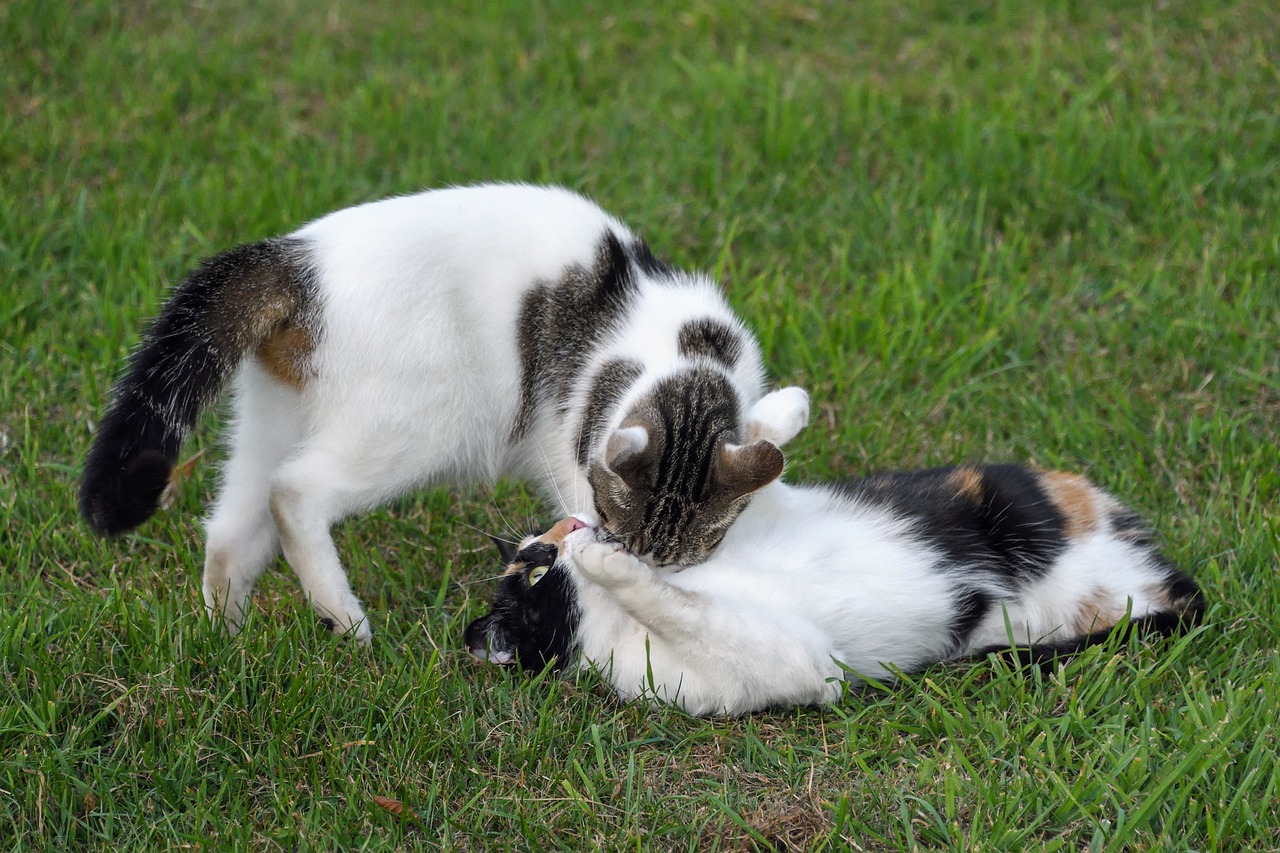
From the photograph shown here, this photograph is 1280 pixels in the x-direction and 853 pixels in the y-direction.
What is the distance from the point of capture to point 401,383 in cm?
296

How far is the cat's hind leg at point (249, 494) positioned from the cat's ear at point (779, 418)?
113cm

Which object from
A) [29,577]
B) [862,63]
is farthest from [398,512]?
[862,63]

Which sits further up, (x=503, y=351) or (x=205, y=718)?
(x=503, y=351)

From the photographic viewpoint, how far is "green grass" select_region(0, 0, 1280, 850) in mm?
2488

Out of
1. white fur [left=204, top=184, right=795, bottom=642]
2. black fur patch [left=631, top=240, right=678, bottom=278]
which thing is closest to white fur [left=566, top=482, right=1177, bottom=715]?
white fur [left=204, top=184, right=795, bottom=642]

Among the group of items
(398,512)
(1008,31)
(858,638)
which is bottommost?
(398,512)

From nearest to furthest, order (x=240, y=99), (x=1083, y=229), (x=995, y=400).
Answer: (x=995, y=400)
(x=1083, y=229)
(x=240, y=99)

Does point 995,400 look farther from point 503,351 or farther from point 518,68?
point 518,68

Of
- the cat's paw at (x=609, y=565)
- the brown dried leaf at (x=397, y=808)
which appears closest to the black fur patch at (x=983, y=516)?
the cat's paw at (x=609, y=565)

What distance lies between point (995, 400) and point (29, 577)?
9.28ft

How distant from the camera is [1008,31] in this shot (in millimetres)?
5781

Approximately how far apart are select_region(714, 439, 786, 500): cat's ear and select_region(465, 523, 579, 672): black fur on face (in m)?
0.42

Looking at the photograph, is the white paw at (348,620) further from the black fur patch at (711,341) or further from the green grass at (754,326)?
the black fur patch at (711,341)

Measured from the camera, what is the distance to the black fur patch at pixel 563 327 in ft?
10.5
